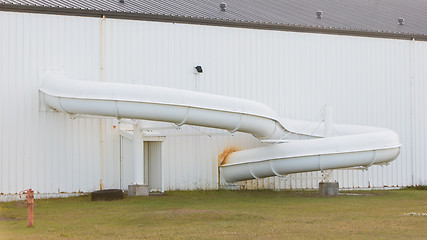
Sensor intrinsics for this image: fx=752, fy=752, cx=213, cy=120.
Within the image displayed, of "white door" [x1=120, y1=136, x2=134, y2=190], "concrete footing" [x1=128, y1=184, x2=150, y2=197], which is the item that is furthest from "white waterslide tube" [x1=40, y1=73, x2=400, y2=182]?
"white door" [x1=120, y1=136, x2=134, y2=190]

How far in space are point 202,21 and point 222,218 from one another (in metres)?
14.6

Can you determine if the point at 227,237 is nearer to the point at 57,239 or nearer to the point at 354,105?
the point at 57,239

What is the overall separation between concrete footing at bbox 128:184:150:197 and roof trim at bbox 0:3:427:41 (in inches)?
296

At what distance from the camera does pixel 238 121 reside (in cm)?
3072

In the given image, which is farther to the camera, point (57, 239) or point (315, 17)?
point (315, 17)

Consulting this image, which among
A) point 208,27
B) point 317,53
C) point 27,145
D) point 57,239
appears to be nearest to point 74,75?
point 27,145

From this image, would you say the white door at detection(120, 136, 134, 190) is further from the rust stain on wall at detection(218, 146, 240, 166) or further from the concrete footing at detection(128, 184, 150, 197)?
the rust stain on wall at detection(218, 146, 240, 166)

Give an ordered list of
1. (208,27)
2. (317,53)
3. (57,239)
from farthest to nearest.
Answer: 1. (317,53)
2. (208,27)
3. (57,239)

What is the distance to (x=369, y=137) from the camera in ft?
104

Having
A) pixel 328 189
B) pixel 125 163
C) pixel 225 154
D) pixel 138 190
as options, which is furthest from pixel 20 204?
pixel 328 189

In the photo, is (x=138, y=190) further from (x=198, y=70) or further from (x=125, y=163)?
(x=198, y=70)

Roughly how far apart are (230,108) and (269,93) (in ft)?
20.5

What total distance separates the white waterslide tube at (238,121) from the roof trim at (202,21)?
289cm

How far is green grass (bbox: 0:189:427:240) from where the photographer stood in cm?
1869
